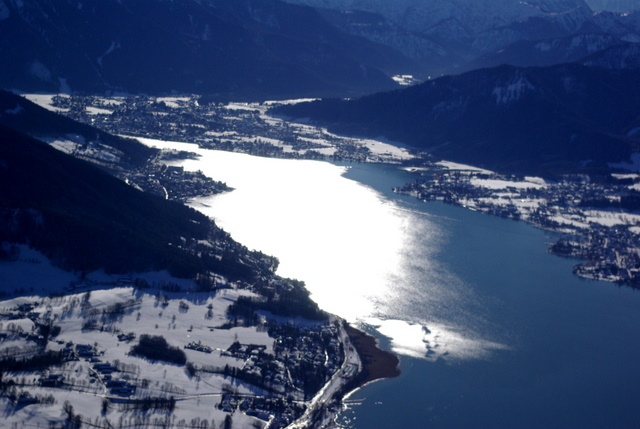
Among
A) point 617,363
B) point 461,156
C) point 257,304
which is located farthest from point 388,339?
point 461,156

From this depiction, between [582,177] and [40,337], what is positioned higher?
[582,177]

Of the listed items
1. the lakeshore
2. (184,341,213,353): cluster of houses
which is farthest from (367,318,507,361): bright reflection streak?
(184,341,213,353): cluster of houses

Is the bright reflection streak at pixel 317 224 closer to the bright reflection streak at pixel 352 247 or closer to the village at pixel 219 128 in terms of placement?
the bright reflection streak at pixel 352 247

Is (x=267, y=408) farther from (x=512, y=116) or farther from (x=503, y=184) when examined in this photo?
(x=512, y=116)

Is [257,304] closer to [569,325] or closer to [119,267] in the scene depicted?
[119,267]

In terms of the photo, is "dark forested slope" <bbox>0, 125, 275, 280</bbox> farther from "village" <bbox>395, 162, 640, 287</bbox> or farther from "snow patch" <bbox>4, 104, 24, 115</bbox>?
"snow patch" <bbox>4, 104, 24, 115</bbox>

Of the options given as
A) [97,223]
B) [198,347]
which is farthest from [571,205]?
[198,347]
